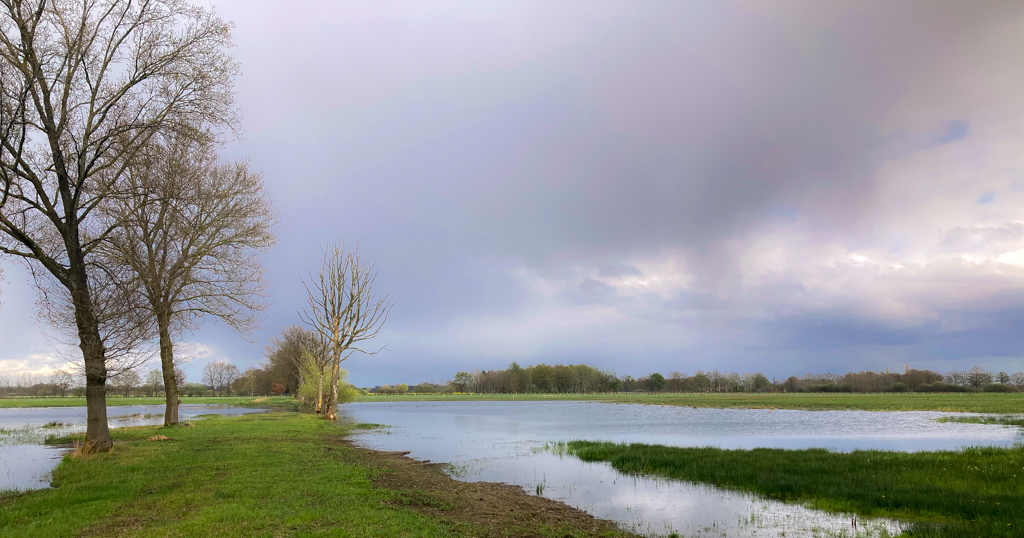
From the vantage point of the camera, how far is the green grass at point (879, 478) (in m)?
10.2

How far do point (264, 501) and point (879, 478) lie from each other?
1549cm

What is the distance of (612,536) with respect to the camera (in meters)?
8.98

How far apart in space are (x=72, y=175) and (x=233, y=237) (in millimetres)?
10004

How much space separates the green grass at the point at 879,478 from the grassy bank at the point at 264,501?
6305mm

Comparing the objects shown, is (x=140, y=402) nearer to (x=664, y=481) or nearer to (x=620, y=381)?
(x=664, y=481)

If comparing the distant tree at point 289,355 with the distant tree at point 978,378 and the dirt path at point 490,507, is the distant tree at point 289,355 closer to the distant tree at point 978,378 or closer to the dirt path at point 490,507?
the dirt path at point 490,507

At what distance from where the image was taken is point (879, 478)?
1384cm

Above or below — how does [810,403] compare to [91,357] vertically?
below

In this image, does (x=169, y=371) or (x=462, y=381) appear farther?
(x=462, y=381)

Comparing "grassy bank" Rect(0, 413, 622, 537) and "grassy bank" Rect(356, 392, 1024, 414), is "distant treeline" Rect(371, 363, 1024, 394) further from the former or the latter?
"grassy bank" Rect(0, 413, 622, 537)

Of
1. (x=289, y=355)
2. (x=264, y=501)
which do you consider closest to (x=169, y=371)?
(x=264, y=501)

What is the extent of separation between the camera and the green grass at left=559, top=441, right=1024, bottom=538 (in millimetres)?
10203

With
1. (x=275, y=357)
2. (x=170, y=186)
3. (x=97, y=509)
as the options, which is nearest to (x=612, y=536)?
(x=97, y=509)

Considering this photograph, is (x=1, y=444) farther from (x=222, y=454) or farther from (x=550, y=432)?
(x=550, y=432)
